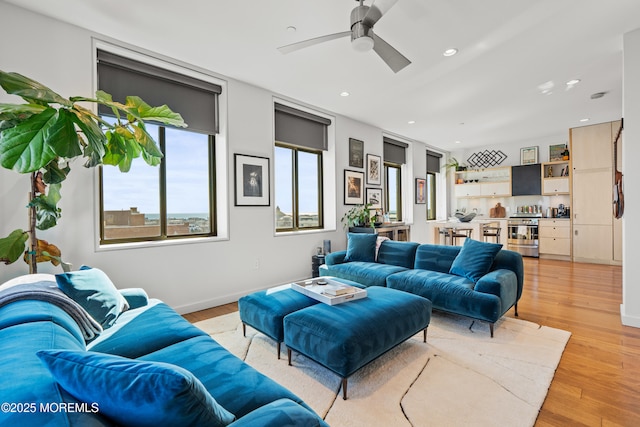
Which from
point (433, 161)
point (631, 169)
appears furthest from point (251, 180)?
point (433, 161)

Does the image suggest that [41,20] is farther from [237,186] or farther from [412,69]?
[412,69]

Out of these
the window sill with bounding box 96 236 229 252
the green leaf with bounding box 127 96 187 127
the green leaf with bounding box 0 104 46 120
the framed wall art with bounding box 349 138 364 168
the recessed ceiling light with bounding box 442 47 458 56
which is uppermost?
the recessed ceiling light with bounding box 442 47 458 56

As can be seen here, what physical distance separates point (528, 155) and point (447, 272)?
5.81 metres

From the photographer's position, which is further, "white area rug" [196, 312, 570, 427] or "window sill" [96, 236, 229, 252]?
"window sill" [96, 236, 229, 252]

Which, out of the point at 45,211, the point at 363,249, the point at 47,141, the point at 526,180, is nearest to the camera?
the point at 47,141

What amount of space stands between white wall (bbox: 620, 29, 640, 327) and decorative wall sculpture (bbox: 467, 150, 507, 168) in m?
5.09

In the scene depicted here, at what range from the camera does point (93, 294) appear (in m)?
1.86

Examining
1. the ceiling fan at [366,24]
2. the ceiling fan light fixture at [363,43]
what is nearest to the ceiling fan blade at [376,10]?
the ceiling fan at [366,24]

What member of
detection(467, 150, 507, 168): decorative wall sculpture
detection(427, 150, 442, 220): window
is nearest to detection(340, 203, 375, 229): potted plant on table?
detection(427, 150, 442, 220): window

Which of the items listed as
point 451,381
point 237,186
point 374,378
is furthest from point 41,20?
point 451,381

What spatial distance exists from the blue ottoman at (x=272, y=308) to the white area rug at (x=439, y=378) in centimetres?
22

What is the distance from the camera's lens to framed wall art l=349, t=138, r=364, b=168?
5367 mm

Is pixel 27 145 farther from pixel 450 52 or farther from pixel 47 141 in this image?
pixel 450 52

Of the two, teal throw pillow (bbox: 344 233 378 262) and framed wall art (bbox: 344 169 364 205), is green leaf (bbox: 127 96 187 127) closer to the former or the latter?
teal throw pillow (bbox: 344 233 378 262)
